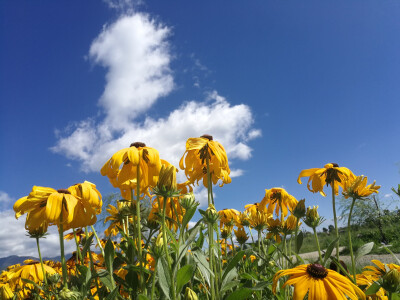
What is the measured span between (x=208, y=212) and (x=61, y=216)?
864 mm

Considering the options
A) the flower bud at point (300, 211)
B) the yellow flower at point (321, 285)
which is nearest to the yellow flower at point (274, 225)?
the flower bud at point (300, 211)

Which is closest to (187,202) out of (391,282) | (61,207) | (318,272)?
(61,207)

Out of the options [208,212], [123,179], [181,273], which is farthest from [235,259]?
[123,179]

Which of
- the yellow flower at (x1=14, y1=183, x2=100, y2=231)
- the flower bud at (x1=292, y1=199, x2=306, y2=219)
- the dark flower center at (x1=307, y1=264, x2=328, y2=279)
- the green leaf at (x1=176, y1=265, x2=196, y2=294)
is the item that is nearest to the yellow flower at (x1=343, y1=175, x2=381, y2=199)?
the flower bud at (x1=292, y1=199, x2=306, y2=219)

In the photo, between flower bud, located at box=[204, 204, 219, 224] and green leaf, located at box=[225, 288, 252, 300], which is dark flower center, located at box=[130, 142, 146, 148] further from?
green leaf, located at box=[225, 288, 252, 300]

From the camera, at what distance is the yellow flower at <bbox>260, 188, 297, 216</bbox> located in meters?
3.13

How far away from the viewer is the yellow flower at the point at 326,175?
2.49 meters

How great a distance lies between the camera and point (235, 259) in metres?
1.92

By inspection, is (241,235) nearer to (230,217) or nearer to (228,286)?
(230,217)

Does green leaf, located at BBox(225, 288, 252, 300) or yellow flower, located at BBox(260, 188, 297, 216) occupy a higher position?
yellow flower, located at BBox(260, 188, 297, 216)

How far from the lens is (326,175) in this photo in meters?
2.58

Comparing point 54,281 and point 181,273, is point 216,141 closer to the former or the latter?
point 181,273

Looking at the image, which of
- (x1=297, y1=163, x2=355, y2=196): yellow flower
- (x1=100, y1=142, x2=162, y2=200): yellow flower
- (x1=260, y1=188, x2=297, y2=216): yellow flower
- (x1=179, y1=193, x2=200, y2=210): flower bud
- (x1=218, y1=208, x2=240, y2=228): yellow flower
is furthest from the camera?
(x1=218, y1=208, x2=240, y2=228): yellow flower

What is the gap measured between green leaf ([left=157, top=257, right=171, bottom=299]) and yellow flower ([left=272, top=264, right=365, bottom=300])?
2.03 feet
